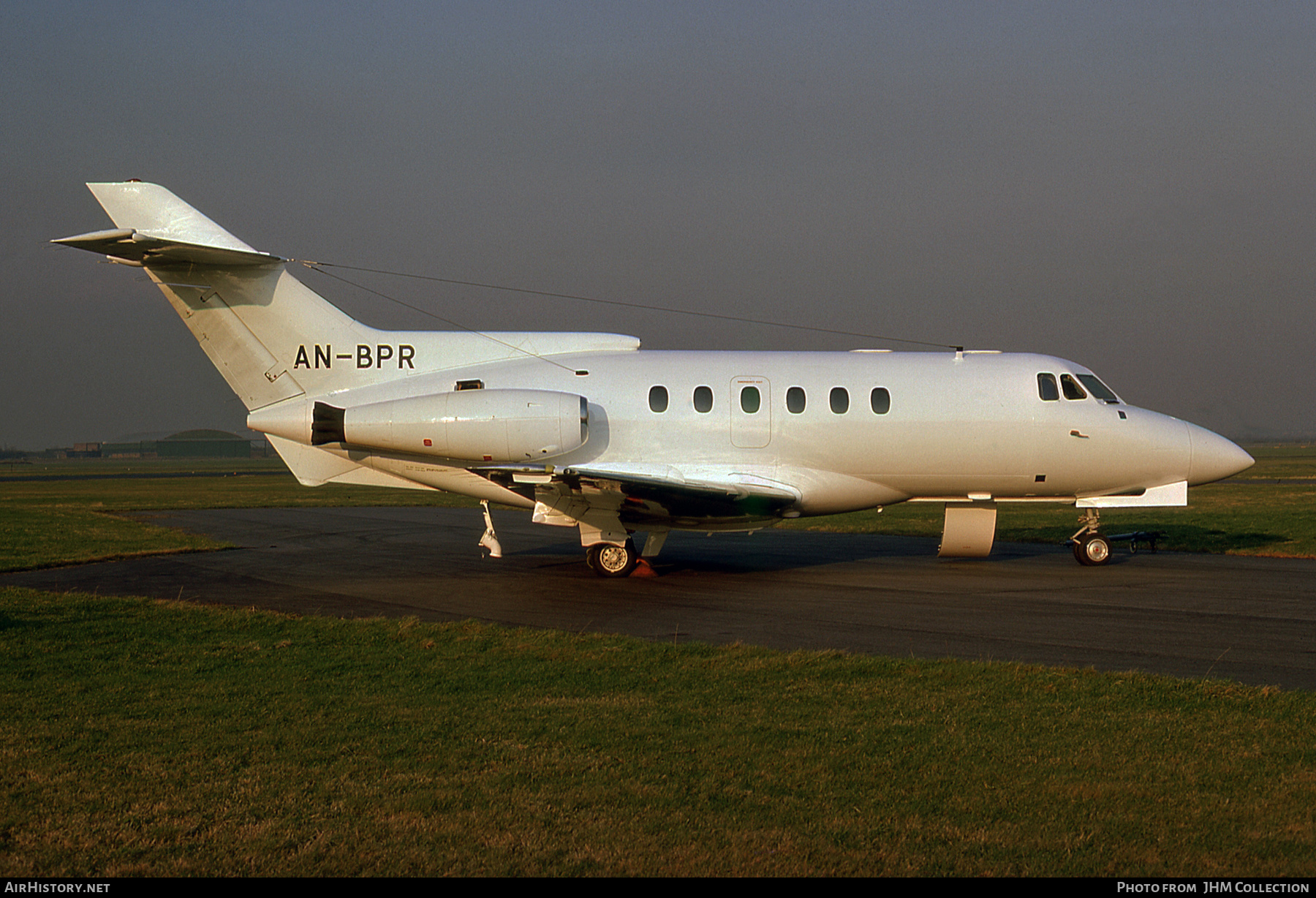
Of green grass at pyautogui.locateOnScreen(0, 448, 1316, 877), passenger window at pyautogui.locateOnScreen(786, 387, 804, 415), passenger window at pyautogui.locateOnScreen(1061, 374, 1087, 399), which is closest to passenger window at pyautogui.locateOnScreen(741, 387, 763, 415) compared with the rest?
passenger window at pyautogui.locateOnScreen(786, 387, 804, 415)

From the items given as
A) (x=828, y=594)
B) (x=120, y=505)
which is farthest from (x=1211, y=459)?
(x=120, y=505)

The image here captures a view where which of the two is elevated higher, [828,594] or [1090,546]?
[1090,546]

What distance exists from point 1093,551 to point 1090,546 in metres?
0.10

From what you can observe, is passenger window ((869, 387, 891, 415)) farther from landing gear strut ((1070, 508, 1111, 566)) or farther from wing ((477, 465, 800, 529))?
landing gear strut ((1070, 508, 1111, 566))

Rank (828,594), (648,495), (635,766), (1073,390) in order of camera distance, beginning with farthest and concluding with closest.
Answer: (1073,390), (648,495), (828,594), (635,766)

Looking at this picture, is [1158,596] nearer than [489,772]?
No

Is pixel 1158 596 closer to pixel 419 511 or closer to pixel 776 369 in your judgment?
pixel 776 369

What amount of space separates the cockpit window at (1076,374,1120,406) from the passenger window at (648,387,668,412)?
753cm

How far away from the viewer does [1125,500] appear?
17.4 meters

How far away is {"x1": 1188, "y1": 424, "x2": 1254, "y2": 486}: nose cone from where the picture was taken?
55.6ft

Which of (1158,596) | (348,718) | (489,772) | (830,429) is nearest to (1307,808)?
(489,772)

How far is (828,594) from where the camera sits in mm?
13672

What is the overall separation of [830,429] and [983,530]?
145 inches

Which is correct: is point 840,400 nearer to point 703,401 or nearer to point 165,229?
point 703,401
